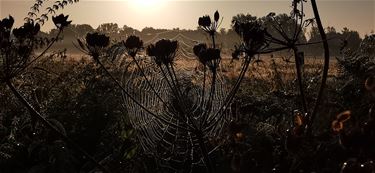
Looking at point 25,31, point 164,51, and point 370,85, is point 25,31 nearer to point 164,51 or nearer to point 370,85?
point 164,51

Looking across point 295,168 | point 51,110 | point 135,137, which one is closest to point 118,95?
point 51,110

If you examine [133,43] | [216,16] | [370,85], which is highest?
[216,16]

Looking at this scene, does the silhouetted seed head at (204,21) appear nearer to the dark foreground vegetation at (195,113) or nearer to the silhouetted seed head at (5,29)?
the dark foreground vegetation at (195,113)

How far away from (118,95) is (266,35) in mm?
3883

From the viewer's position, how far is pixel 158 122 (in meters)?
6.11

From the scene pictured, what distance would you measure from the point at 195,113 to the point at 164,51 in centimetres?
313

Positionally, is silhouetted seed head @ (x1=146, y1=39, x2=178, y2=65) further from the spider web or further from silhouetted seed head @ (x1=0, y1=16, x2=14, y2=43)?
the spider web

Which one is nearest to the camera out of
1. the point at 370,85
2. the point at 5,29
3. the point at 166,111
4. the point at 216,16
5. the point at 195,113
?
the point at 370,85

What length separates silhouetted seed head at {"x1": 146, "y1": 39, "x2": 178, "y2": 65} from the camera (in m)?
2.61

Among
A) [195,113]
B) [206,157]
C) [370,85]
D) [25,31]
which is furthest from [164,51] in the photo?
[195,113]

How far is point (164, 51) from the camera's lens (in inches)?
103

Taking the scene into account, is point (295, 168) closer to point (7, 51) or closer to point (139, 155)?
point (7, 51)

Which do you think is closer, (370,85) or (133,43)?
(370,85)

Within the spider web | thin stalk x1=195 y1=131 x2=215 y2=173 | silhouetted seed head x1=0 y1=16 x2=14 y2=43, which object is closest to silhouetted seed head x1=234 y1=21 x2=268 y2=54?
thin stalk x1=195 y1=131 x2=215 y2=173
